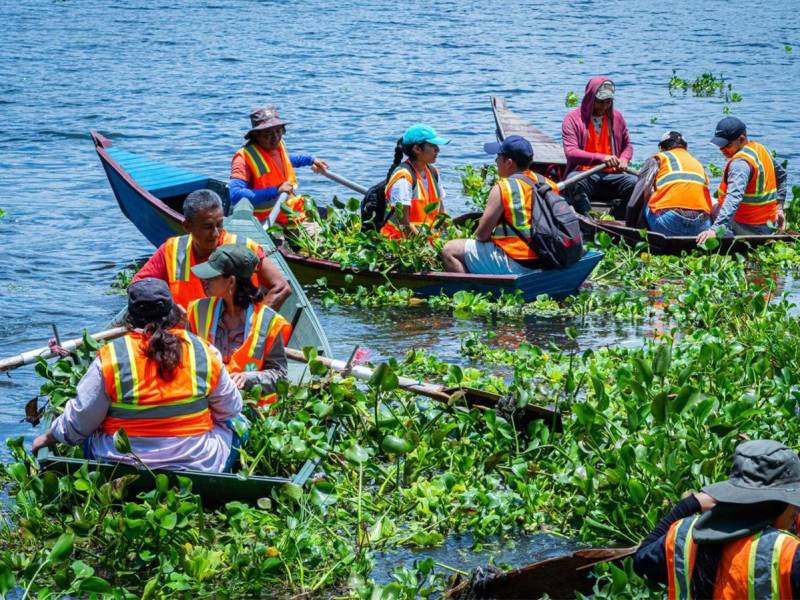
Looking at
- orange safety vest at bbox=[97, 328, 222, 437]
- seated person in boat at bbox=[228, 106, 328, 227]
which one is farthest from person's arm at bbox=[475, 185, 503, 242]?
orange safety vest at bbox=[97, 328, 222, 437]

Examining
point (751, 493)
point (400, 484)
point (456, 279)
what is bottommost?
point (400, 484)

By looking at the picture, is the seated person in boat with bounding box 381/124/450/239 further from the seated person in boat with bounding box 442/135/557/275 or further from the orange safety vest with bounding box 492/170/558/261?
the orange safety vest with bounding box 492/170/558/261

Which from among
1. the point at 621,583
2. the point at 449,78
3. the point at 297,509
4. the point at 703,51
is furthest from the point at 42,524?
the point at 703,51

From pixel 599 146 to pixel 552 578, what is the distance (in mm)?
7950

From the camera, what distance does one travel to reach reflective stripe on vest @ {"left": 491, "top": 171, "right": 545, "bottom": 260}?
919cm

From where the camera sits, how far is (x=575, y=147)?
39.7 feet

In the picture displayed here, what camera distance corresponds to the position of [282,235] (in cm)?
1030

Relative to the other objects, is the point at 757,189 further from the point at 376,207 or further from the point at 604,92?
the point at 376,207

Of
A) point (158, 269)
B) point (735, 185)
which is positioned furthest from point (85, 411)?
point (735, 185)

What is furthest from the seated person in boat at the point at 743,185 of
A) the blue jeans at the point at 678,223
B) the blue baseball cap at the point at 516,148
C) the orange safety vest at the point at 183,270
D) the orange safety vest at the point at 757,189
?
the orange safety vest at the point at 183,270

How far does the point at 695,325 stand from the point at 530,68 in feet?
Answer: 56.4

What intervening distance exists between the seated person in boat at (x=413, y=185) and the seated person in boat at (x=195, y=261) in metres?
2.40

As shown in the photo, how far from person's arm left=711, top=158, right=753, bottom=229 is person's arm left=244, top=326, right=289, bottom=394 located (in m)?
5.54

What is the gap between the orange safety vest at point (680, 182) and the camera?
35.3 feet
